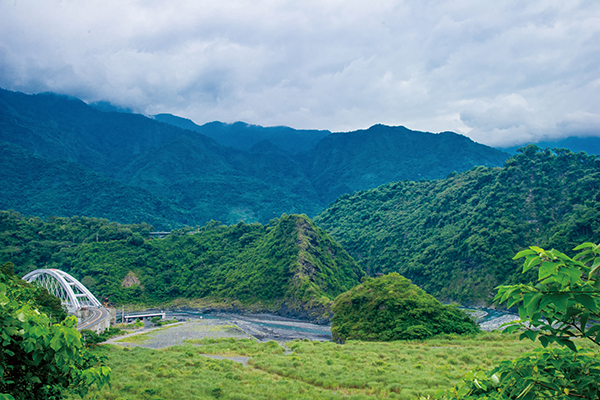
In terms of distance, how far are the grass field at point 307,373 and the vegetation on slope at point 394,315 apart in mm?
6140

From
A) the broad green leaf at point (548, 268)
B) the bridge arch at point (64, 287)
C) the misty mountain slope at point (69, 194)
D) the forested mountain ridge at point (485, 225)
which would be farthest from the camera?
the misty mountain slope at point (69, 194)

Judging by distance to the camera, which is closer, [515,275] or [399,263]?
[515,275]

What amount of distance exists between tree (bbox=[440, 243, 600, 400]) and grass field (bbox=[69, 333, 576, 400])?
501 inches

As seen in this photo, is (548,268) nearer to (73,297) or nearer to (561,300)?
(561,300)

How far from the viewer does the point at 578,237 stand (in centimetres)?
6862

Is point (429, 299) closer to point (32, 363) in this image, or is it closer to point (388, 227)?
point (32, 363)

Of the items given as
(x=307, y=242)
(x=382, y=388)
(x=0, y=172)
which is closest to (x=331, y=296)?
(x=307, y=242)

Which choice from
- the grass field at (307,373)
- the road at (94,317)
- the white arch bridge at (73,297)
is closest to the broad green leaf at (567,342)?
the grass field at (307,373)

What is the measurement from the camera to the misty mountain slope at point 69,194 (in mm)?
150000

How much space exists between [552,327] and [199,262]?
97.6 m

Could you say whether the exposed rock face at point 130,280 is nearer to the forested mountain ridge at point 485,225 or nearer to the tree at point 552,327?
the forested mountain ridge at point 485,225

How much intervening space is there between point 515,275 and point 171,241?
84316 mm

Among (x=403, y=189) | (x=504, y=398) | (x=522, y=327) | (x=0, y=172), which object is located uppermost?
(x=0, y=172)

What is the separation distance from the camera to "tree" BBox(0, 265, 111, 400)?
454 centimetres
